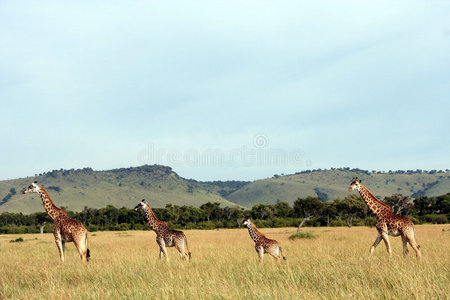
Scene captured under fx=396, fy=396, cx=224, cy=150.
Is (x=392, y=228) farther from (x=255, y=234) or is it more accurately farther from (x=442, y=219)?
(x=442, y=219)

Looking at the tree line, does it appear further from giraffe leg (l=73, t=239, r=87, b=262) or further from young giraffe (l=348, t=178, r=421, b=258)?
giraffe leg (l=73, t=239, r=87, b=262)

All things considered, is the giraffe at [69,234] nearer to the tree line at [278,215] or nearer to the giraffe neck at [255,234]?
the giraffe neck at [255,234]

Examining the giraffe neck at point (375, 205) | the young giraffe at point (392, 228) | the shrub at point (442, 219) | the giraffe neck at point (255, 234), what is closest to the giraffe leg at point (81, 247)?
the giraffe neck at point (255, 234)

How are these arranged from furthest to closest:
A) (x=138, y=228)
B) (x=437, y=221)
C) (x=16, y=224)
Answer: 1. (x=16, y=224)
2. (x=138, y=228)
3. (x=437, y=221)

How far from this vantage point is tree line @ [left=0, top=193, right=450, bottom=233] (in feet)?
210

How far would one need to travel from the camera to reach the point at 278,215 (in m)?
Answer: 87.9

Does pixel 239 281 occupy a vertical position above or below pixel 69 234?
below

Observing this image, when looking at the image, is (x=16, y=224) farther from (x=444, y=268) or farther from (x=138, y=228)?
(x=444, y=268)

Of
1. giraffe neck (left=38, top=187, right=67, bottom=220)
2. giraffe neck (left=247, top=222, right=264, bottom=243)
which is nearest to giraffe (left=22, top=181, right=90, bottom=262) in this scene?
giraffe neck (left=38, top=187, right=67, bottom=220)

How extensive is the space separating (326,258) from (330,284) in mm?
4512

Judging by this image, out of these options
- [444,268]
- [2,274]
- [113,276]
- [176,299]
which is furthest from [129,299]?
[444,268]

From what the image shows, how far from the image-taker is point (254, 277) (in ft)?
31.2

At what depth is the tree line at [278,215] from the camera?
64.1 metres

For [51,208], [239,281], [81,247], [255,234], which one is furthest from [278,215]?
[239,281]
